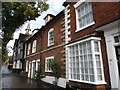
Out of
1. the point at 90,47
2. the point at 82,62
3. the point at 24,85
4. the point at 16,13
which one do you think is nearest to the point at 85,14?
the point at 90,47

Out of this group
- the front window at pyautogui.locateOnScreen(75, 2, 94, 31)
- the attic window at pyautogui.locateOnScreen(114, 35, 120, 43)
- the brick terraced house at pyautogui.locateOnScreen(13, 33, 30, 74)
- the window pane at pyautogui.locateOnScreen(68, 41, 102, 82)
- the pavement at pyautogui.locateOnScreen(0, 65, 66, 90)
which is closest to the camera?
the attic window at pyautogui.locateOnScreen(114, 35, 120, 43)

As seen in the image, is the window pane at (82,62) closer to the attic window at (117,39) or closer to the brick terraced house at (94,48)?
the brick terraced house at (94,48)

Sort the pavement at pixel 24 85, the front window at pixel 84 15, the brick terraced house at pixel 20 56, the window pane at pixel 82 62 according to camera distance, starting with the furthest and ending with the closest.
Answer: the brick terraced house at pixel 20 56
the pavement at pixel 24 85
the front window at pixel 84 15
the window pane at pixel 82 62

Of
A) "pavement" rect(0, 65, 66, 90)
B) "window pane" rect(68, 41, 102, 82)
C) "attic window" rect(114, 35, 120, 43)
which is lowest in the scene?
"pavement" rect(0, 65, 66, 90)

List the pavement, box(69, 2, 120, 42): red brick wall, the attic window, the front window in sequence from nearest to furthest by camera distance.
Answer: the attic window → box(69, 2, 120, 42): red brick wall → the front window → the pavement

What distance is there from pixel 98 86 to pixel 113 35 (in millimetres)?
2654

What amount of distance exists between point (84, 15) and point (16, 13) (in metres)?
4.85

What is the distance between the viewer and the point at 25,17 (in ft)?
24.1

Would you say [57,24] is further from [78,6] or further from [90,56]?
[90,56]

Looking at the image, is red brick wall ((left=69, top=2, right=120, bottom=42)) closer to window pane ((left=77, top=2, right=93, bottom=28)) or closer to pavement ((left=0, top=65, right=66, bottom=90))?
window pane ((left=77, top=2, right=93, bottom=28))

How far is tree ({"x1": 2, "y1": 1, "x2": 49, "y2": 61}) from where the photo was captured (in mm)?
6608

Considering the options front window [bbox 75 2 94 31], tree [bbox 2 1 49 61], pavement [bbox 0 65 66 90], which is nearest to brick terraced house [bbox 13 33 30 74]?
pavement [bbox 0 65 66 90]

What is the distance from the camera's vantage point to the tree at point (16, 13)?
6608mm

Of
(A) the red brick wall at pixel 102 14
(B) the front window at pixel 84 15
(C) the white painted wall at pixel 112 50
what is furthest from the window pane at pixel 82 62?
(B) the front window at pixel 84 15
